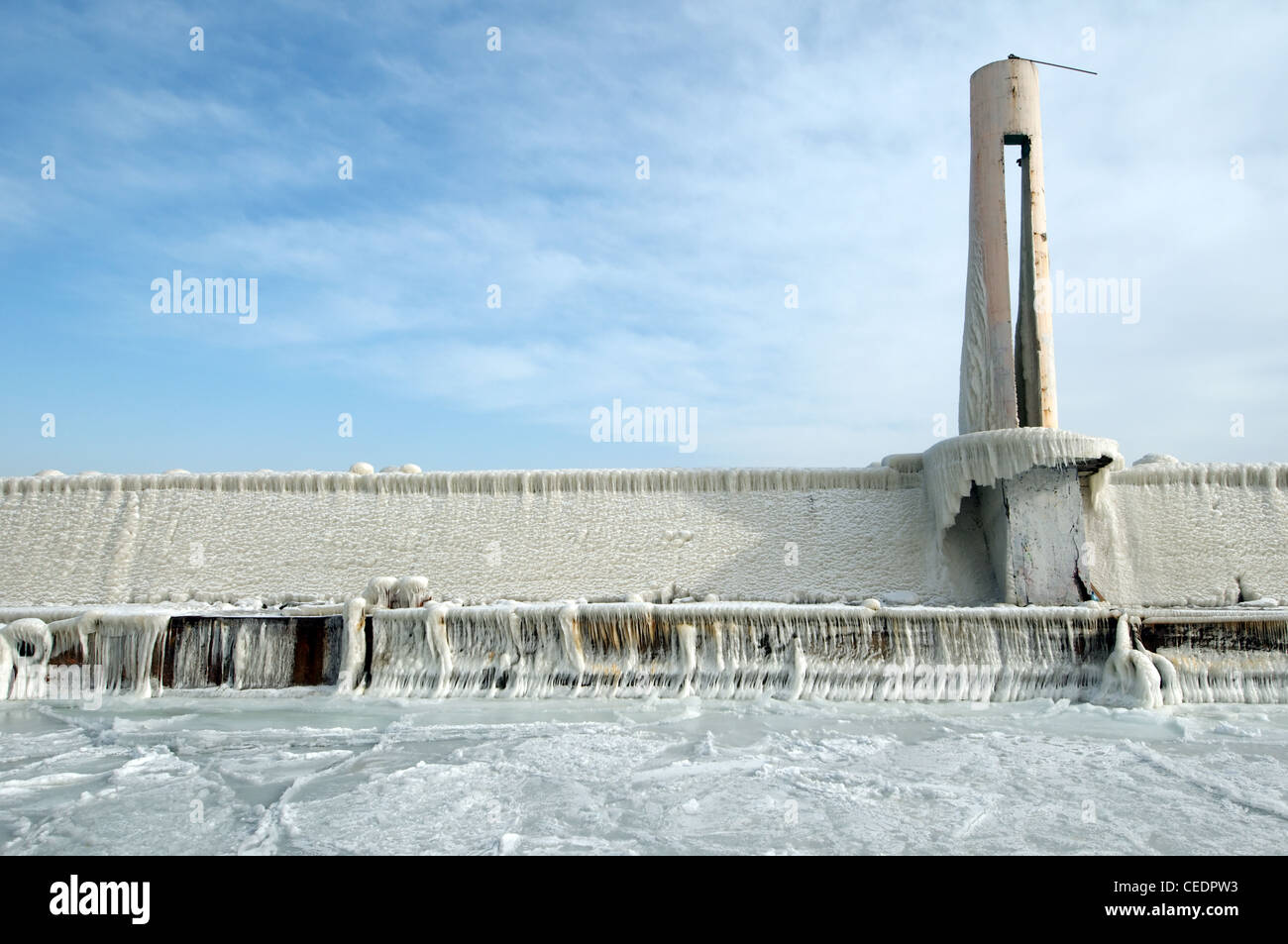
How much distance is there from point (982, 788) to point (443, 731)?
2.91 meters

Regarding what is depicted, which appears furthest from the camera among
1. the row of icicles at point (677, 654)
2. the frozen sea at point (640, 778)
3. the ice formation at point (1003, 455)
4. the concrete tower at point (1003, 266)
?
the concrete tower at point (1003, 266)

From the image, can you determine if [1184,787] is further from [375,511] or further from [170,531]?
[170,531]

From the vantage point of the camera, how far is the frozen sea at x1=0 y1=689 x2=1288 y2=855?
136 inches

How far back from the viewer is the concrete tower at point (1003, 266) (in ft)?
27.1

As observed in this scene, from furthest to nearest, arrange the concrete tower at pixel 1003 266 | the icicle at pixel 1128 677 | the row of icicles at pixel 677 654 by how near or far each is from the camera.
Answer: the concrete tower at pixel 1003 266 → the row of icicles at pixel 677 654 → the icicle at pixel 1128 677

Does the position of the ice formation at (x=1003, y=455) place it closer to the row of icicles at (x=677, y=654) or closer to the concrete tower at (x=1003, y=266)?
the concrete tower at (x=1003, y=266)

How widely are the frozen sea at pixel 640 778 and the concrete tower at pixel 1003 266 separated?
3.56m

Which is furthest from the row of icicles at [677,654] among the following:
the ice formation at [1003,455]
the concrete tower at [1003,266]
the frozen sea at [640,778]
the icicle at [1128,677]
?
the concrete tower at [1003,266]

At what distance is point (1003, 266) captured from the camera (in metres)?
8.31

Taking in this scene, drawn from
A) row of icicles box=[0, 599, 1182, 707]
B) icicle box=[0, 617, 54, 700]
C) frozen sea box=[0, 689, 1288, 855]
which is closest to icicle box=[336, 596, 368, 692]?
row of icicles box=[0, 599, 1182, 707]

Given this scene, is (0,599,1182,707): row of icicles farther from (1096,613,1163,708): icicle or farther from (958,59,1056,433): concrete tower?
(958,59,1056,433): concrete tower

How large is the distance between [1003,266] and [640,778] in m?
6.21

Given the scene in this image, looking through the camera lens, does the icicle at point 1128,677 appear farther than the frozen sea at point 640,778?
Yes
